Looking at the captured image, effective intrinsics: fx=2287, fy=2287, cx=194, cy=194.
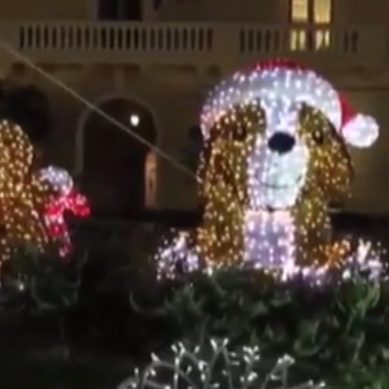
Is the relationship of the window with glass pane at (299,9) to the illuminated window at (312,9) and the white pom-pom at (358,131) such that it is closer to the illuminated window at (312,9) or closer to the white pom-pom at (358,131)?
the illuminated window at (312,9)

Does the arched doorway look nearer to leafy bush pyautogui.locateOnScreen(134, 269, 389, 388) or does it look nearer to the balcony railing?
the balcony railing

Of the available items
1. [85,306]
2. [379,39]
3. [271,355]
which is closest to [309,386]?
[271,355]

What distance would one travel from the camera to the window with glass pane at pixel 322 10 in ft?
59.9

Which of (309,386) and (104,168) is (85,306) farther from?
(104,168)

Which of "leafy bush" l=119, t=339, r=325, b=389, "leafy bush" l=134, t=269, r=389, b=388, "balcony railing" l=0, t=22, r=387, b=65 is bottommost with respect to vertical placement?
"leafy bush" l=119, t=339, r=325, b=389

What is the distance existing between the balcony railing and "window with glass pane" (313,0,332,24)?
2.04 ft

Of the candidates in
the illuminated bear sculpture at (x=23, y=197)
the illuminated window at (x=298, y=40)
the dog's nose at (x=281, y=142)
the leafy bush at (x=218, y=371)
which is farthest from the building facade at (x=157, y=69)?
the leafy bush at (x=218, y=371)

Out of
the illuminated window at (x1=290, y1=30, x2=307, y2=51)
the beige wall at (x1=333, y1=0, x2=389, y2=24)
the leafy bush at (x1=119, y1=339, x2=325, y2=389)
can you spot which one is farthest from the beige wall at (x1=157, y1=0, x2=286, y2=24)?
the leafy bush at (x1=119, y1=339, x2=325, y2=389)

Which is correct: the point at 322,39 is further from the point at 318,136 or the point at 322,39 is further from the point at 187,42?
the point at 318,136

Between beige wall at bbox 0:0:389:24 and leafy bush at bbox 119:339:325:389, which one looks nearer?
leafy bush at bbox 119:339:325:389

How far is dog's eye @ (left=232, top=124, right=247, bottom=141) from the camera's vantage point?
10.2 metres

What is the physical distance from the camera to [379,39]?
17500 millimetres

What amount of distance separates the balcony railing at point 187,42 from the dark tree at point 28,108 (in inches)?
13.3

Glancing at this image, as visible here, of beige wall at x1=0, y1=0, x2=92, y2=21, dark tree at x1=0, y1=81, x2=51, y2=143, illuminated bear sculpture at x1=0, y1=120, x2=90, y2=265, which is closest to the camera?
illuminated bear sculpture at x1=0, y1=120, x2=90, y2=265
